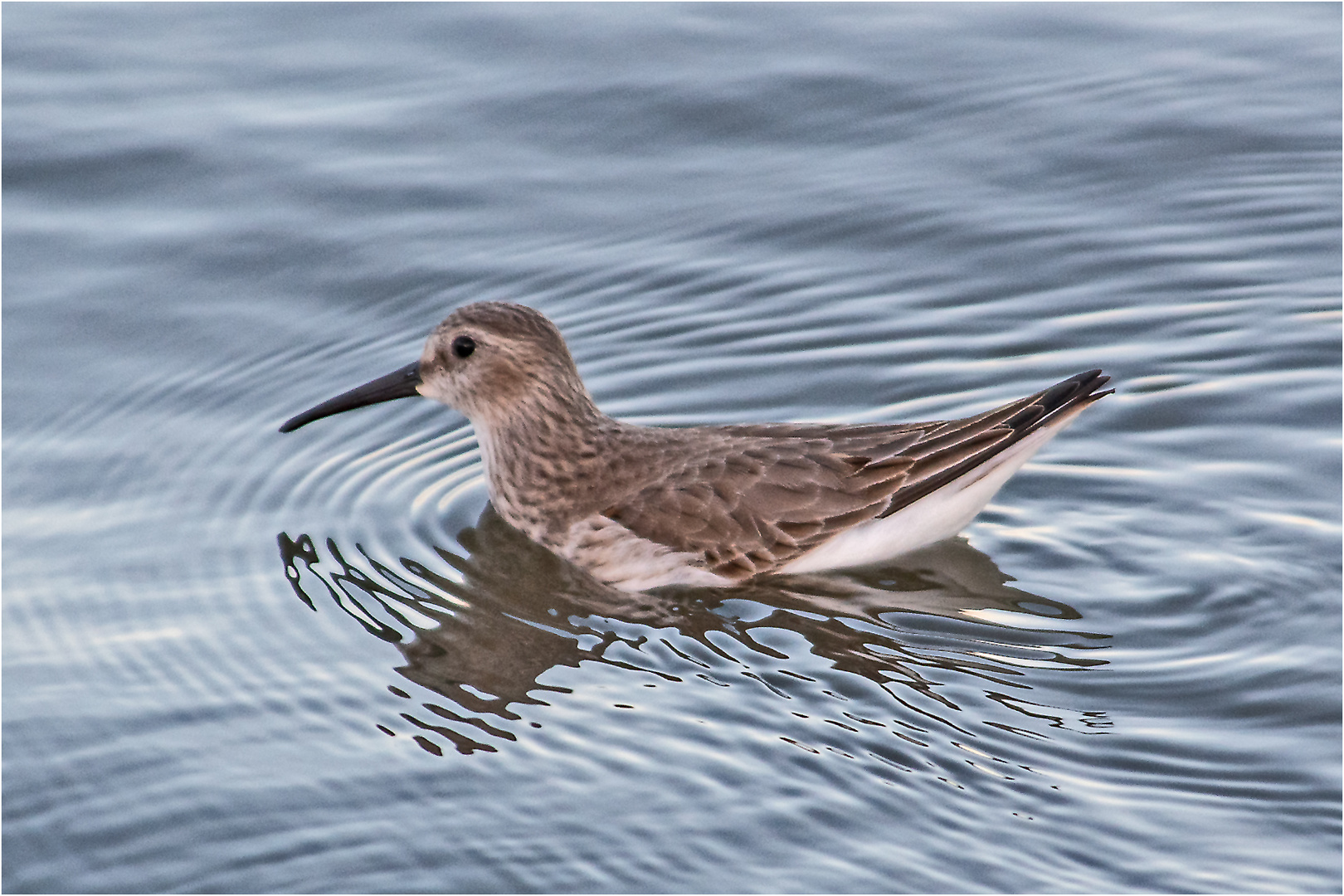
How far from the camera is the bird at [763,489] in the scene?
8.88 m

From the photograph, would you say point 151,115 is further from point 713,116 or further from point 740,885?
point 740,885

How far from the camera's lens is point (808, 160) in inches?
496

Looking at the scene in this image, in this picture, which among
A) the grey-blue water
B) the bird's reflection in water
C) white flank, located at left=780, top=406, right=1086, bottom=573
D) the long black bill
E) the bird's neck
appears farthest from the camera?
the long black bill

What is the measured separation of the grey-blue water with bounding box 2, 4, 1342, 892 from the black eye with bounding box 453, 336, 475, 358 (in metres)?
0.77

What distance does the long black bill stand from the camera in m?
9.84

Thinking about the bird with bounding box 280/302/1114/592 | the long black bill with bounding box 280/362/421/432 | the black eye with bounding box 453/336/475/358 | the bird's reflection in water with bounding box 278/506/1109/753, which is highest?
the black eye with bounding box 453/336/475/358

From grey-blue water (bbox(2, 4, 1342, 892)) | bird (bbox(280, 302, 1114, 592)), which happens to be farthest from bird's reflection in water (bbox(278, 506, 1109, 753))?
bird (bbox(280, 302, 1114, 592))

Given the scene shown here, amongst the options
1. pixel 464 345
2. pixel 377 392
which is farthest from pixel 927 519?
pixel 377 392

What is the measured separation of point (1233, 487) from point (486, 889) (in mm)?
4252

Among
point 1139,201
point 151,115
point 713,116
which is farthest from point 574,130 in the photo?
point 1139,201

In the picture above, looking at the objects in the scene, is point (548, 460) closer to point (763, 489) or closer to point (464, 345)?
point (464, 345)

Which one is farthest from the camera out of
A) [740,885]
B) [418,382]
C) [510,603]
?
[418,382]

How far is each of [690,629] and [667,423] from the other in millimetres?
1980

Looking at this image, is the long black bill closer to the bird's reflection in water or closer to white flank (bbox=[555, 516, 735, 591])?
the bird's reflection in water
